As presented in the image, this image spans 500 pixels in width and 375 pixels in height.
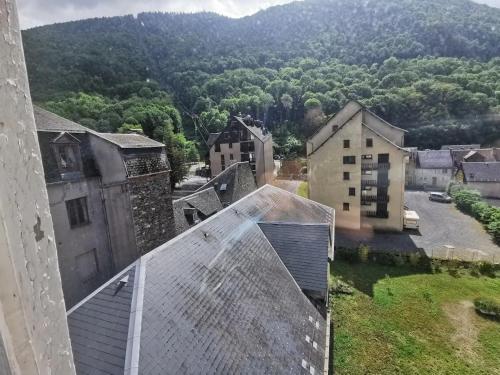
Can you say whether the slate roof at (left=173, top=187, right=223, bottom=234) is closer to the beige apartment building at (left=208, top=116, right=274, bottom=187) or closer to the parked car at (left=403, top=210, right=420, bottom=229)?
the beige apartment building at (left=208, top=116, right=274, bottom=187)

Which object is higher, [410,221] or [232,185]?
[232,185]

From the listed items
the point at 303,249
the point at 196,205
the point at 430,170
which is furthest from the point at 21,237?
the point at 430,170

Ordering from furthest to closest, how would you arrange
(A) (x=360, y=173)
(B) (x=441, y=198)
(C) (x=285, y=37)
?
(C) (x=285, y=37), (B) (x=441, y=198), (A) (x=360, y=173)

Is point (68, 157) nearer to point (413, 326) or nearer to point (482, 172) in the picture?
point (413, 326)

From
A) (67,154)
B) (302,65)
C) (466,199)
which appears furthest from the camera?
(302,65)

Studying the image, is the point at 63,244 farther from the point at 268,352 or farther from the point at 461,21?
the point at 461,21

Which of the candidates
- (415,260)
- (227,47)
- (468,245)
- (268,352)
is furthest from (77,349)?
(227,47)
